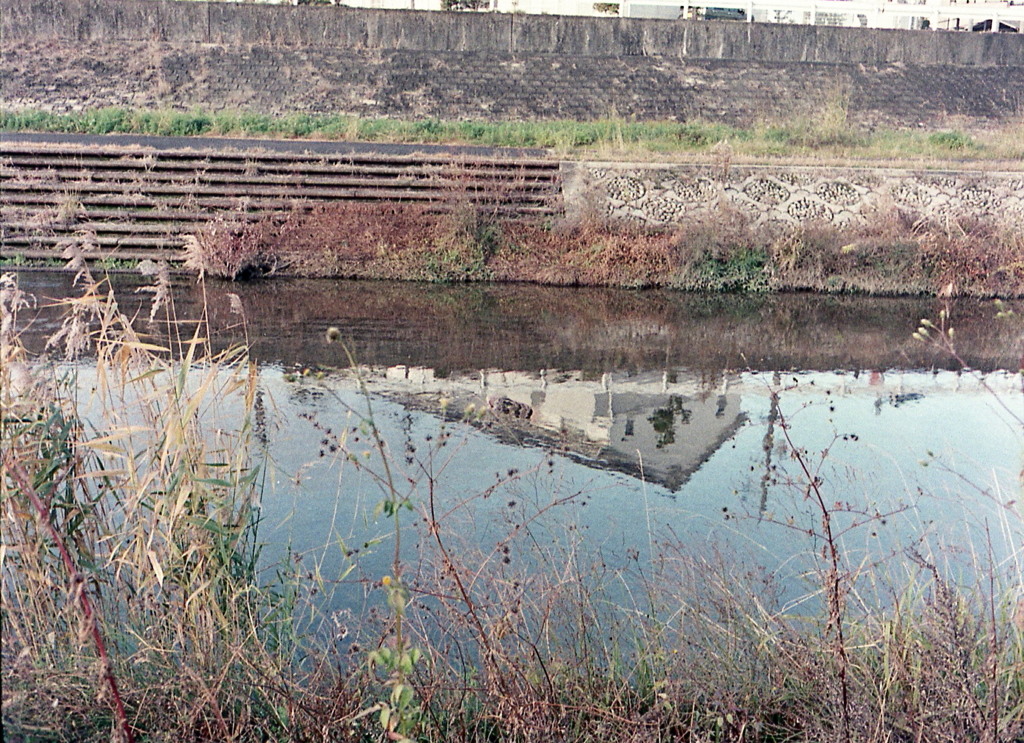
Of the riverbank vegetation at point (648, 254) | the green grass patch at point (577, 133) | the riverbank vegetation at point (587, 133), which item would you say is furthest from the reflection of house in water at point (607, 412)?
the green grass patch at point (577, 133)

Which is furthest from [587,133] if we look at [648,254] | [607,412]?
[607,412]

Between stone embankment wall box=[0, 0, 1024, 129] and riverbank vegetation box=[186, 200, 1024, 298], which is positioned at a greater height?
stone embankment wall box=[0, 0, 1024, 129]

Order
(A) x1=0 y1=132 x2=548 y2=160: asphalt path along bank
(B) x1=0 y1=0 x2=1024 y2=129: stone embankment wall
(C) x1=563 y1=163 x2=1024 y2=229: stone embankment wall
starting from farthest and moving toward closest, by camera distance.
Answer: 1. (B) x1=0 y1=0 x2=1024 y2=129: stone embankment wall
2. (A) x1=0 y1=132 x2=548 y2=160: asphalt path along bank
3. (C) x1=563 y1=163 x2=1024 y2=229: stone embankment wall

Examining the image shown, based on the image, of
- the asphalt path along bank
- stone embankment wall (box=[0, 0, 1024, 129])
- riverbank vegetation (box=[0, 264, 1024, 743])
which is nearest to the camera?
riverbank vegetation (box=[0, 264, 1024, 743])

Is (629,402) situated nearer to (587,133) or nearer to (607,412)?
(607,412)

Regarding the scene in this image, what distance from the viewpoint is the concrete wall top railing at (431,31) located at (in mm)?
28203

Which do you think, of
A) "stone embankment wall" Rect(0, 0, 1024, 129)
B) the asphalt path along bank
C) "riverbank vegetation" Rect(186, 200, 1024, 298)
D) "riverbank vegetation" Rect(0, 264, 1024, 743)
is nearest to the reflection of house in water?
"riverbank vegetation" Rect(0, 264, 1024, 743)

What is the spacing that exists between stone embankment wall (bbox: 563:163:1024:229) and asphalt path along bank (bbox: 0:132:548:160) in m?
2.09

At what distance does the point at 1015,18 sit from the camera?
32938 millimetres

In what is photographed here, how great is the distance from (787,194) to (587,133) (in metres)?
6.34

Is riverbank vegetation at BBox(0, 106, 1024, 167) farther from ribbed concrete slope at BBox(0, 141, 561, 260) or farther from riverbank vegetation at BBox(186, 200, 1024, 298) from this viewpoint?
riverbank vegetation at BBox(186, 200, 1024, 298)

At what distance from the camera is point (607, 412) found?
354 inches

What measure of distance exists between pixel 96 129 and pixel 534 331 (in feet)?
47.8

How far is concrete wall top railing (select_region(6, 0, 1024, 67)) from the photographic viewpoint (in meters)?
28.2
